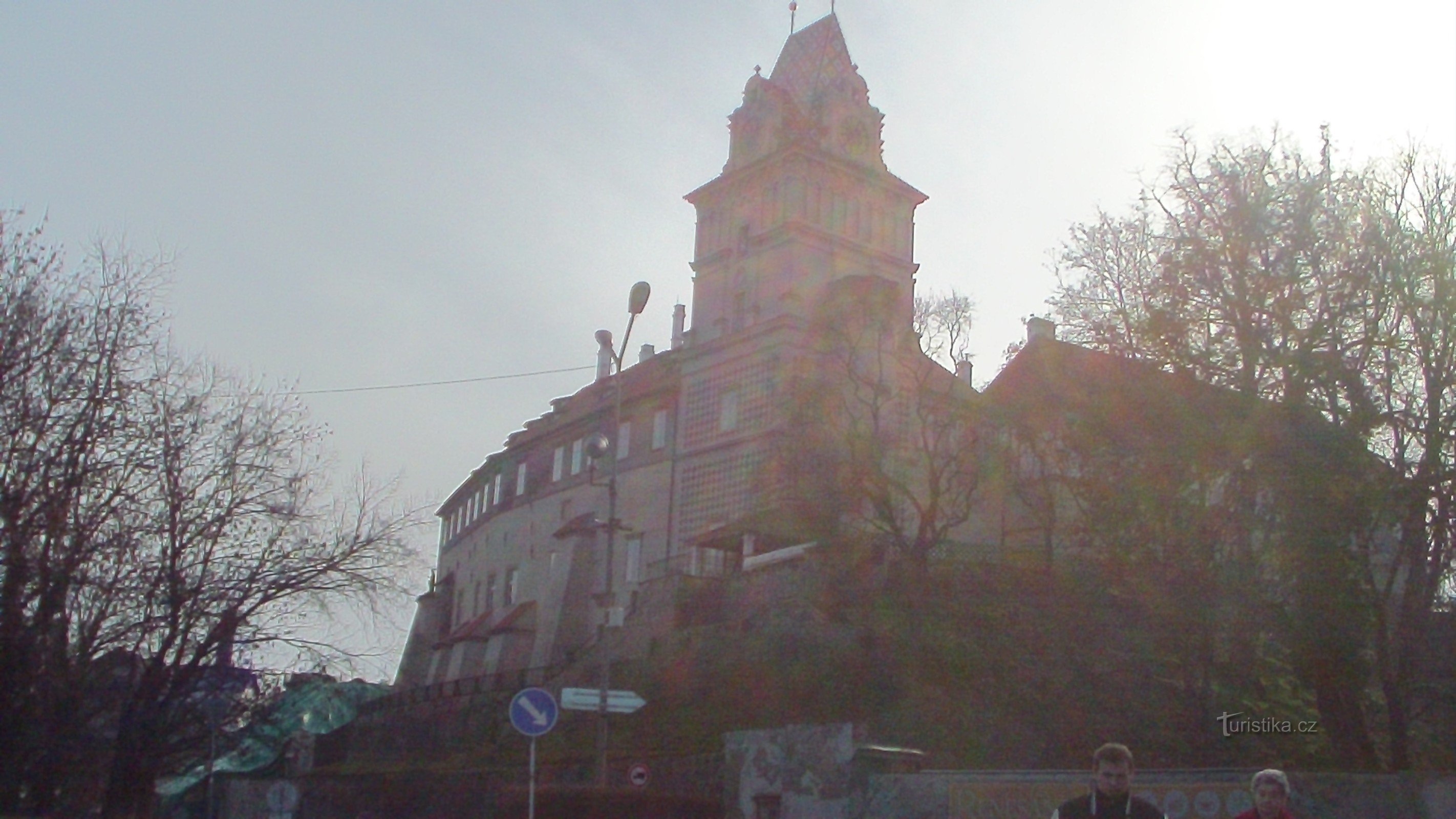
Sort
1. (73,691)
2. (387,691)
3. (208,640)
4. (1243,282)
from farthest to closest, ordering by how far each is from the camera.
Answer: (387,691)
(1243,282)
(208,640)
(73,691)

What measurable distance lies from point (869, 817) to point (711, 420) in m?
33.3

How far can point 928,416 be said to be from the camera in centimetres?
3984

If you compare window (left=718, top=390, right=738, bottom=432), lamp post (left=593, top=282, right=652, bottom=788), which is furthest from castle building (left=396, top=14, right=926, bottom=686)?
lamp post (left=593, top=282, right=652, bottom=788)

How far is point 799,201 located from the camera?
171 feet

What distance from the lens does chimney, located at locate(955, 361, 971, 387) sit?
3934cm

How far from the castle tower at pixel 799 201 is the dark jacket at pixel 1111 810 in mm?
42375

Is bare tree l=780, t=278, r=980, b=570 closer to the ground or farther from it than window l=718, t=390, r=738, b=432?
closer to the ground

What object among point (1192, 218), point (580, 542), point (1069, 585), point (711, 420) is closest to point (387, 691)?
point (580, 542)

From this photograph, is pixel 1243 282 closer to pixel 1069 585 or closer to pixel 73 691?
pixel 1069 585

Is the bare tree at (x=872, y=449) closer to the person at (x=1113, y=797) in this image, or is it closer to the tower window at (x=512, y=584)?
the tower window at (x=512, y=584)

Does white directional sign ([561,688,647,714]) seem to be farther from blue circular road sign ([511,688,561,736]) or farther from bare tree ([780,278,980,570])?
bare tree ([780,278,980,570])

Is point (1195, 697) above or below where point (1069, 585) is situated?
below

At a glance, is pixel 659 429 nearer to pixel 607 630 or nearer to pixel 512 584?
pixel 512 584

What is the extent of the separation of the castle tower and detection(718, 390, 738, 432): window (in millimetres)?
2535
